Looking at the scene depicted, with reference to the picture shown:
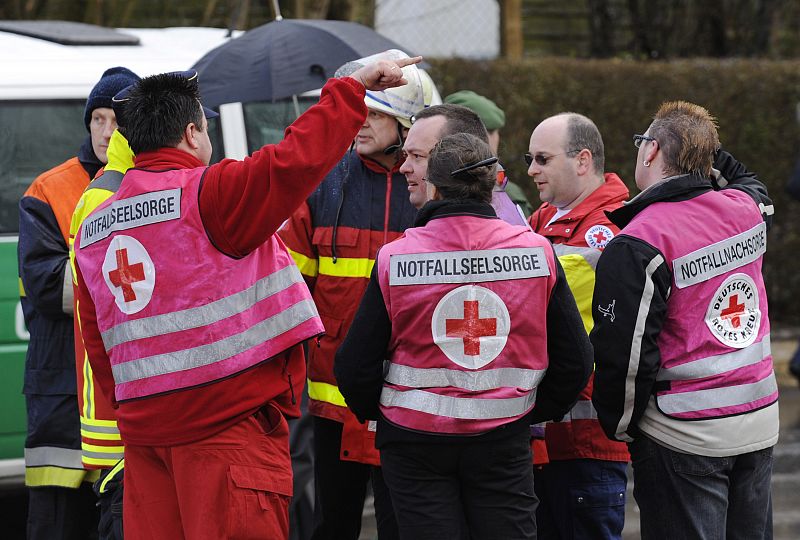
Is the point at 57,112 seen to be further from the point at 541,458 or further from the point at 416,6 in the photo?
the point at 416,6

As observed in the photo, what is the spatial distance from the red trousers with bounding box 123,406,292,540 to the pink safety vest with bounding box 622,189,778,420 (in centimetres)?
116

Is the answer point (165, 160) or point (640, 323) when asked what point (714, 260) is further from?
point (165, 160)

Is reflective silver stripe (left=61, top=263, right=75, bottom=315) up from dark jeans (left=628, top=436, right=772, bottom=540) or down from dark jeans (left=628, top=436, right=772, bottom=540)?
up

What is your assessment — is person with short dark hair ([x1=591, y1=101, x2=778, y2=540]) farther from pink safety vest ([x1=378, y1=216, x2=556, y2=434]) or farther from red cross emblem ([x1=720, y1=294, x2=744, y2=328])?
pink safety vest ([x1=378, y1=216, x2=556, y2=434])

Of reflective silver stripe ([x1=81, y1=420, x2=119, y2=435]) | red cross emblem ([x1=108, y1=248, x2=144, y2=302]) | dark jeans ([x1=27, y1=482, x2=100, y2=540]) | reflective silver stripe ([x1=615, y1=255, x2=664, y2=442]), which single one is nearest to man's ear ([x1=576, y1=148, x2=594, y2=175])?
reflective silver stripe ([x1=615, y1=255, x2=664, y2=442])

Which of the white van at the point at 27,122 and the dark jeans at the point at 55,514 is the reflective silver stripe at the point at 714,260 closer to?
the dark jeans at the point at 55,514

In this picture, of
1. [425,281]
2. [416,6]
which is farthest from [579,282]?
[416,6]

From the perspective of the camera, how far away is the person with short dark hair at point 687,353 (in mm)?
3545

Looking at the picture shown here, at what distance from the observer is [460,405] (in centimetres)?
332

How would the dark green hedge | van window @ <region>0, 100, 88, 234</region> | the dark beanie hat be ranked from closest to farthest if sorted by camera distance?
1. the dark beanie hat
2. van window @ <region>0, 100, 88, 234</region>
3. the dark green hedge

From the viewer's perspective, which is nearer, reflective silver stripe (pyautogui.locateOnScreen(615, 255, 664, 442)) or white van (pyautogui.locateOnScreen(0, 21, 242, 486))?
reflective silver stripe (pyautogui.locateOnScreen(615, 255, 664, 442))

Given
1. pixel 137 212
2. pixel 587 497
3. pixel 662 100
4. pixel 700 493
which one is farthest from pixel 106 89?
pixel 662 100

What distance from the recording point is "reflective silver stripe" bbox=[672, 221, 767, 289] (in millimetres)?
3541

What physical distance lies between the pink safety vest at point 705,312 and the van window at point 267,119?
246 cm
